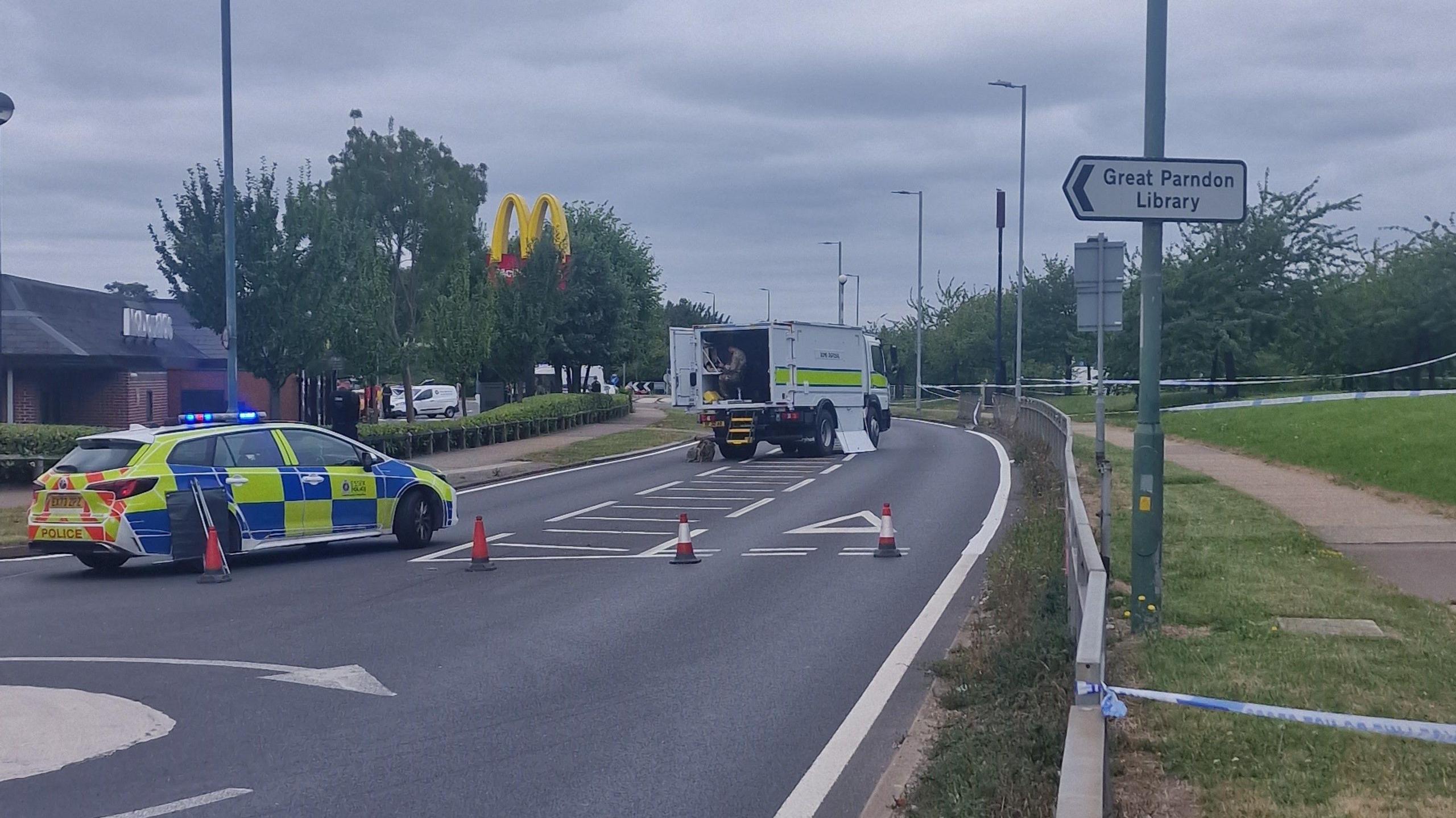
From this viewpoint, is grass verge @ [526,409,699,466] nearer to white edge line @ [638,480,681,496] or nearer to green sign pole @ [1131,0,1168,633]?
white edge line @ [638,480,681,496]

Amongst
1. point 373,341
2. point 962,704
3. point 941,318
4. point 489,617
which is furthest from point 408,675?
point 941,318

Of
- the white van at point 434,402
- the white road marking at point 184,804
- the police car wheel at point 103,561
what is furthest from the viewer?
the white van at point 434,402

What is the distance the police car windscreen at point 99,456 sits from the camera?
1294 cm

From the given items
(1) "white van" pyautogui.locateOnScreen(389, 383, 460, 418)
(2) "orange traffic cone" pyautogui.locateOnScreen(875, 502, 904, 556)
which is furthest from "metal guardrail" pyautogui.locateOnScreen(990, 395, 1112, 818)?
(1) "white van" pyautogui.locateOnScreen(389, 383, 460, 418)

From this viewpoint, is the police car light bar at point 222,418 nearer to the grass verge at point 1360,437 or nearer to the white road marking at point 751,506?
the white road marking at point 751,506

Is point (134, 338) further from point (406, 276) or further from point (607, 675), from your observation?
point (607, 675)

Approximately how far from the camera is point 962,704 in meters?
7.25

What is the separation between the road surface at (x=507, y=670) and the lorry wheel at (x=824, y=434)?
13396mm

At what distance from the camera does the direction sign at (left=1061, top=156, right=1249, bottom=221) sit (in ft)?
29.3

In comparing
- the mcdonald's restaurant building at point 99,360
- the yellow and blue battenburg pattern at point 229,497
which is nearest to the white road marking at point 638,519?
the yellow and blue battenburg pattern at point 229,497

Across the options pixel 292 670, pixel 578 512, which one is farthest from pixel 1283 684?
pixel 578 512

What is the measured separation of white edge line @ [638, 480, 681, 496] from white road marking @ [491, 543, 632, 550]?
242 inches

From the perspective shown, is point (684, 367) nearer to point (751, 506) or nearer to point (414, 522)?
point (751, 506)

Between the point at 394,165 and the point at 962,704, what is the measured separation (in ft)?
133
